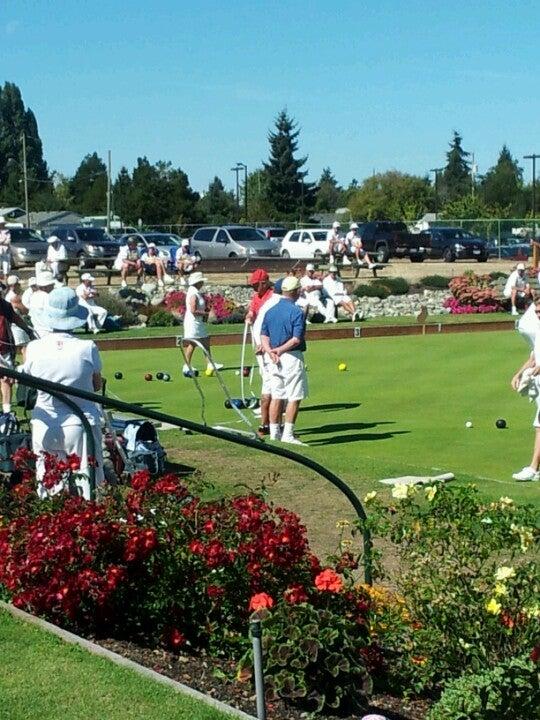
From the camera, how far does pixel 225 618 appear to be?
6391 millimetres

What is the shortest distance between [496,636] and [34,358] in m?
4.22

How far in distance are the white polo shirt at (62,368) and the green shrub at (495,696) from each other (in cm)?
410

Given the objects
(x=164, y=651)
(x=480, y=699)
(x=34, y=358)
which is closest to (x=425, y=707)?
(x=480, y=699)

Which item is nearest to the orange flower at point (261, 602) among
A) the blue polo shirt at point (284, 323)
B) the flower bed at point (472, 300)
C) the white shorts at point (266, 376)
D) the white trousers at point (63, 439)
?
the white trousers at point (63, 439)

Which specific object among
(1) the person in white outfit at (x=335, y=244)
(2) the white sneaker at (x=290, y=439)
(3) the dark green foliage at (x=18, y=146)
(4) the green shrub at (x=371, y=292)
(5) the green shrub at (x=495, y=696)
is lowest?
(2) the white sneaker at (x=290, y=439)

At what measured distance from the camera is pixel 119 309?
34031 mm

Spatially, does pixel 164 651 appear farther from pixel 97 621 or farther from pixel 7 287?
pixel 7 287

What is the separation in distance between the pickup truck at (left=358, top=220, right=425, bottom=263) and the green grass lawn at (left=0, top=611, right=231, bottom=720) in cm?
5387

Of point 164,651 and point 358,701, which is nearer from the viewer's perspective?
point 358,701

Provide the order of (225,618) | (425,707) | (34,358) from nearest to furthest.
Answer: (425,707) → (225,618) → (34,358)

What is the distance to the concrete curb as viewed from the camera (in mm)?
5244

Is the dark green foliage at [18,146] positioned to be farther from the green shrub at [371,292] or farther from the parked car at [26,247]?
the green shrub at [371,292]

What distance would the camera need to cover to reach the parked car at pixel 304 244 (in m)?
54.9

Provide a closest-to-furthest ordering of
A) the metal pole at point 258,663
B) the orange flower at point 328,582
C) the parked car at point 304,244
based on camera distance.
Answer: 1. the metal pole at point 258,663
2. the orange flower at point 328,582
3. the parked car at point 304,244
